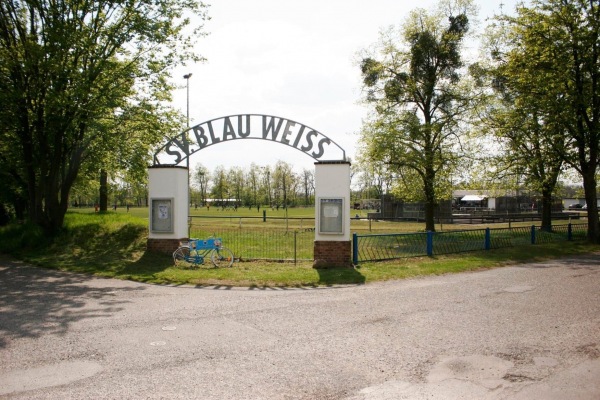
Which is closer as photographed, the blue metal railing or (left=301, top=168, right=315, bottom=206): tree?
the blue metal railing

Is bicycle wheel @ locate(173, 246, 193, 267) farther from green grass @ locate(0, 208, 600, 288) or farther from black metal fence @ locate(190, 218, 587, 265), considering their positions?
black metal fence @ locate(190, 218, 587, 265)

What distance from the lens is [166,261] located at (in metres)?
13.2

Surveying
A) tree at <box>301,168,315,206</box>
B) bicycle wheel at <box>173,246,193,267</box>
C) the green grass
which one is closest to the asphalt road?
the green grass

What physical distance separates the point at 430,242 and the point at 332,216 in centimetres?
438

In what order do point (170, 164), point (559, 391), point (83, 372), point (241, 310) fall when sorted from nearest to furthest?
point (559, 391), point (83, 372), point (241, 310), point (170, 164)

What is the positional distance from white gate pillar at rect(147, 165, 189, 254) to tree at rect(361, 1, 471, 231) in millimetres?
13645

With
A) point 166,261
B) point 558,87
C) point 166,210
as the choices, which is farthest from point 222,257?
point 558,87

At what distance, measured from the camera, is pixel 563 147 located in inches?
817

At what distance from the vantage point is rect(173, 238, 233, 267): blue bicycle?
495 inches

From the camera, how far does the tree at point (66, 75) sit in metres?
14.9

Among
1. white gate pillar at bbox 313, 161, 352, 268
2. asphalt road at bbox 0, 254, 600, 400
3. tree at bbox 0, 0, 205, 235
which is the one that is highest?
tree at bbox 0, 0, 205, 235

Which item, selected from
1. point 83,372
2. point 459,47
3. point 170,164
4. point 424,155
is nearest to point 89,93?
point 170,164

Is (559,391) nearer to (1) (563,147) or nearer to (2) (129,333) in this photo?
(2) (129,333)

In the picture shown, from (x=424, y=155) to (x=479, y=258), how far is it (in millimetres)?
11120
